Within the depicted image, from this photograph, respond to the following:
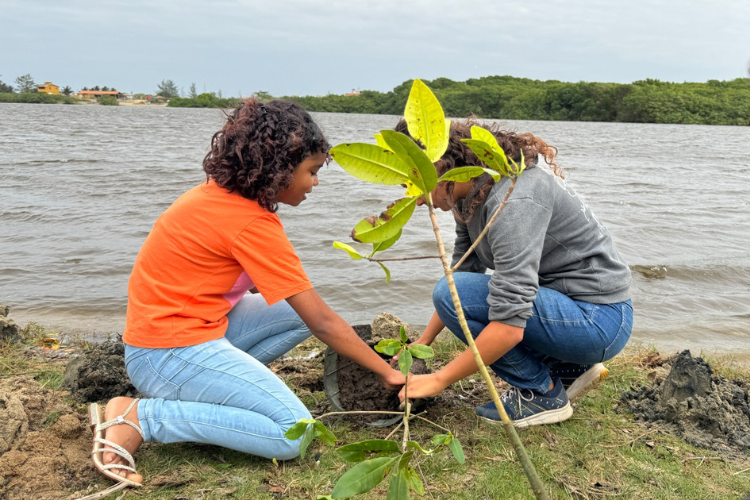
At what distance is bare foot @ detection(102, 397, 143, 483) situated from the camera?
210 centimetres

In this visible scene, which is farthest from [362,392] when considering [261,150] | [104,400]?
[104,400]

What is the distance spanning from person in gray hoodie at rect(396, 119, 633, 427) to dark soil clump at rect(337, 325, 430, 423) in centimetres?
38

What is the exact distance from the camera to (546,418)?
2.51m

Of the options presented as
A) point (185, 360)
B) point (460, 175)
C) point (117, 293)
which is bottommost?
point (117, 293)

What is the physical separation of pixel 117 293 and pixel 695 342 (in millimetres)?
5027

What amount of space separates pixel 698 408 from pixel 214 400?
1990 mm

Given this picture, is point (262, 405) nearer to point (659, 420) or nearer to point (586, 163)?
point (659, 420)

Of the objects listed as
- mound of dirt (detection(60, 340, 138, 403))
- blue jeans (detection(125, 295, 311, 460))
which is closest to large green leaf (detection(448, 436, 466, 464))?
blue jeans (detection(125, 295, 311, 460))

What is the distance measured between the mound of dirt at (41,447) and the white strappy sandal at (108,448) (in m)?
0.09

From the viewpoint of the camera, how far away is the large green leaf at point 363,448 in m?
1.12

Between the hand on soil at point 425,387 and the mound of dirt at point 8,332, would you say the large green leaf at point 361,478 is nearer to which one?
the hand on soil at point 425,387

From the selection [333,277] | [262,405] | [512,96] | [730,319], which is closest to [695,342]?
[730,319]

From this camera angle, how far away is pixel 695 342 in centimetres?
459

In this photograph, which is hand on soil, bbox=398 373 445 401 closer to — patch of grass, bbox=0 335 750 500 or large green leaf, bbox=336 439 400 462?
patch of grass, bbox=0 335 750 500
